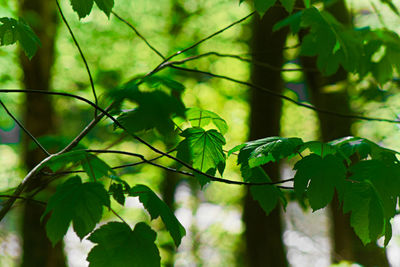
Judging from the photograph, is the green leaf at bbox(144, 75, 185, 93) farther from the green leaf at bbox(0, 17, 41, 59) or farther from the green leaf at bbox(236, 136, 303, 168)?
the green leaf at bbox(0, 17, 41, 59)

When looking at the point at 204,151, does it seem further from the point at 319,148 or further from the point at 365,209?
the point at 365,209

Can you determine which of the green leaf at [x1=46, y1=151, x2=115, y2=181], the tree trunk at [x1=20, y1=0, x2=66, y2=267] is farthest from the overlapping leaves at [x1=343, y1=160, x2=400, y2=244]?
the tree trunk at [x1=20, y1=0, x2=66, y2=267]

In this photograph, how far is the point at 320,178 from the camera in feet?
2.89

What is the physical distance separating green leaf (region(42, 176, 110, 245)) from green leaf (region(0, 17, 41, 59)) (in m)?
0.57

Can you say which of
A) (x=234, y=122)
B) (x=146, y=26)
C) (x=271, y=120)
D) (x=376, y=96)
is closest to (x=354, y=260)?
(x=271, y=120)

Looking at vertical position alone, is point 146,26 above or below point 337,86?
above

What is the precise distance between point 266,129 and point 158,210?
8.07 feet

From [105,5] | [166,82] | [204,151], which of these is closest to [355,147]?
[204,151]

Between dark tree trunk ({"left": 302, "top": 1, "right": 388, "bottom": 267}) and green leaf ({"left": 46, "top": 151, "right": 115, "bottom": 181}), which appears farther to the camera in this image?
dark tree trunk ({"left": 302, "top": 1, "right": 388, "bottom": 267})

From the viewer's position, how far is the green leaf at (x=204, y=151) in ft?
3.54

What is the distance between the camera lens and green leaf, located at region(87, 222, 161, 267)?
0.80 m

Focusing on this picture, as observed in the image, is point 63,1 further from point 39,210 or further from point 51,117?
point 39,210

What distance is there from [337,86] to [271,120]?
0.71m

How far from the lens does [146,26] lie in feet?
27.7
